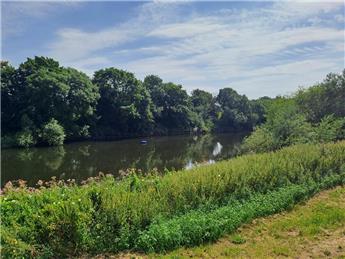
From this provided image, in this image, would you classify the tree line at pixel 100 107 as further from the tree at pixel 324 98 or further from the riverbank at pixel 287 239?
the riverbank at pixel 287 239

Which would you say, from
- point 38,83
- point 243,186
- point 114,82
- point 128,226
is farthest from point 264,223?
point 114,82

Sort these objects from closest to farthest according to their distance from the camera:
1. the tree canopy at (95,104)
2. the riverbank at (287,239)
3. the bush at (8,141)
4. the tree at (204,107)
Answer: the riverbank at (287,239)
the tree canopy at (95,104)
the bush at (8,141)
the tree at (204,107)

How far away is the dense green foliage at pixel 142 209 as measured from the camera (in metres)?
5.92

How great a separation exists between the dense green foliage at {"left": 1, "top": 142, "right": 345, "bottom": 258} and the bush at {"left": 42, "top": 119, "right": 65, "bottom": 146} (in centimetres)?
3432

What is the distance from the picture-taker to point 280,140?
62.5 feet

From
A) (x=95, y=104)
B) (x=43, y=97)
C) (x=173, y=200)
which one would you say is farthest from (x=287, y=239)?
(x=95, y=104)

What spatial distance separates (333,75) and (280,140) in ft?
54.7

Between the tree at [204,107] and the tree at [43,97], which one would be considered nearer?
the tree at [43,97]

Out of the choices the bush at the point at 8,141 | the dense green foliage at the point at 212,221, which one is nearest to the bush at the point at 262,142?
the dense green foliage at the point at 212,221

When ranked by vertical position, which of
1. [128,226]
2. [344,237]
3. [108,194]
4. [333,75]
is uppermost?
[333,75]

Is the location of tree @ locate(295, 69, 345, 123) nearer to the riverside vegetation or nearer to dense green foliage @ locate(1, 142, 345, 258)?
the riverside vegetation

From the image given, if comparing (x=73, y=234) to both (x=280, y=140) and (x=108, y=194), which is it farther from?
(x=280, y=140)

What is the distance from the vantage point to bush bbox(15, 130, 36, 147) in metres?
39.4

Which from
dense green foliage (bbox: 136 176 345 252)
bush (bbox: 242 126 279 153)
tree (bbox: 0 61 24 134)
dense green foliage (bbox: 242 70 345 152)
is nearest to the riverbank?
dense green foliage (bbox: 136 176 345 252)
